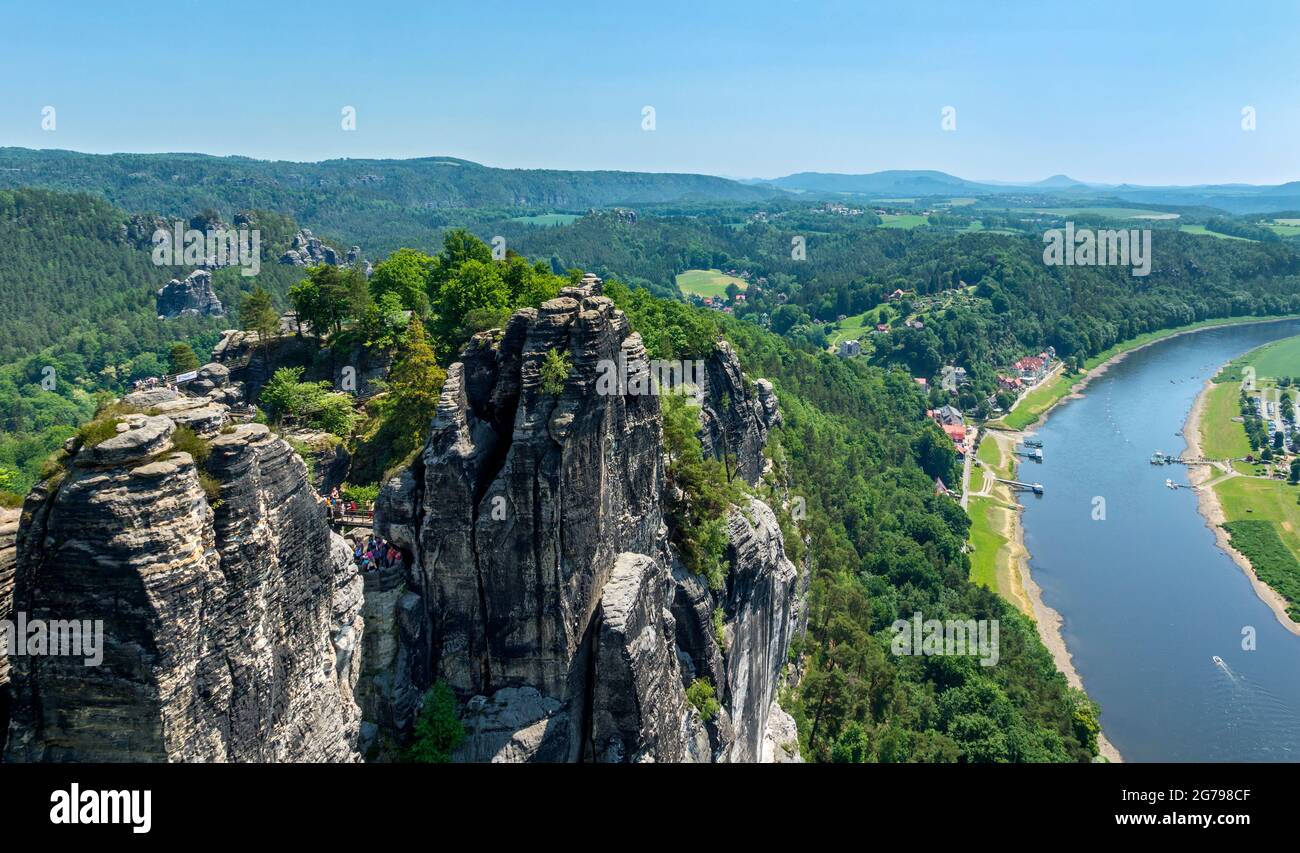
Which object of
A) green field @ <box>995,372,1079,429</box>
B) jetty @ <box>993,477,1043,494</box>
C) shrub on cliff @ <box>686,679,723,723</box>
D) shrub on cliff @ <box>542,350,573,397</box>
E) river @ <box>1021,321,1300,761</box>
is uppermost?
shrub on cliff @ <box>542,350,573,397</box>

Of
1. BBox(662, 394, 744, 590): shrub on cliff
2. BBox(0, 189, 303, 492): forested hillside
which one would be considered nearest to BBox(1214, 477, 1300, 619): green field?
BBox(662, 394, 744, 590): shrub on cliff

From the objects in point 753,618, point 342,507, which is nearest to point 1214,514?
point 753,618

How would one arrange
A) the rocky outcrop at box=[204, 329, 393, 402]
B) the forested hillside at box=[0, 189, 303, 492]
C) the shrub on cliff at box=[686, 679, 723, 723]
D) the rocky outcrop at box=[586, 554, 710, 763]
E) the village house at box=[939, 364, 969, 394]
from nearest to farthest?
the rocky outcrop at box=[586, 554, 710, 763] < the shrub on cliff at box=[686, 679, 723, 723] < the rocky outcrop at box=[204, 329, 393, 402] < the forested hillside at box=[0, 189, 303, 492] < the village house at box=[939, 364, 969, 394]

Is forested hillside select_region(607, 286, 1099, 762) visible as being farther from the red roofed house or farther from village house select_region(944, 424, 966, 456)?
the red roofed house

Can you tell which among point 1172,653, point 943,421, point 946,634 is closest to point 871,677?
point 946,634

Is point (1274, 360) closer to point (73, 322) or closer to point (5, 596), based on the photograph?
point (5, 596)

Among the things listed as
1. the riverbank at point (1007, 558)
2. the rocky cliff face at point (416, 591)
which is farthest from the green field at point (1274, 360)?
the rocky cliff face at point (416, 591)

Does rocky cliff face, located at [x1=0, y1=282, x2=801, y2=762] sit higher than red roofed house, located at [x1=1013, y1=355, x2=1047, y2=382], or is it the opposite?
red roofed house, located at [x1=1013, y1=355, x2=1047, y2=382]
